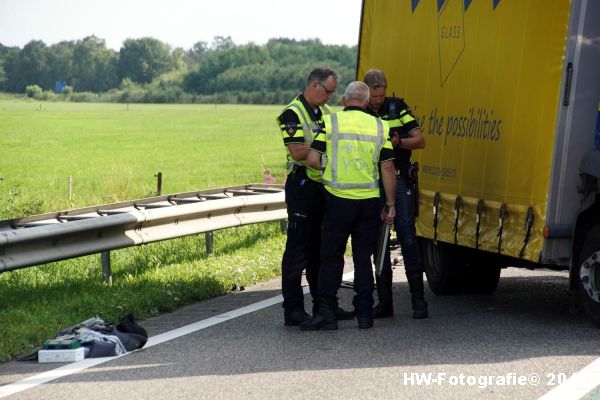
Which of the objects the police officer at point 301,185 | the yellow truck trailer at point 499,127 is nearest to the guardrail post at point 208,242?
the yellow truck trailer at point 499,127

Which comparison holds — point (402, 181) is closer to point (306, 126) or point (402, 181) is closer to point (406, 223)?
point (406, 223)

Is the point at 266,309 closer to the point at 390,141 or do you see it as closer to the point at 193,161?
the point at 390,141

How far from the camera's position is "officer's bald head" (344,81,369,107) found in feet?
28.4

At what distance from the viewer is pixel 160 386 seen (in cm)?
679

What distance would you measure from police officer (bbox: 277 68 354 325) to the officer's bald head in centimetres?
20

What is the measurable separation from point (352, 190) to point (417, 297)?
108cm

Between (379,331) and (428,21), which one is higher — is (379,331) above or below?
below

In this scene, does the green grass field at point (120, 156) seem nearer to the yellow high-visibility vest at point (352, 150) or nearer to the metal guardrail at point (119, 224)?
the metal guardrail at point (119, 224)

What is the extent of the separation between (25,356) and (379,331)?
2412mm

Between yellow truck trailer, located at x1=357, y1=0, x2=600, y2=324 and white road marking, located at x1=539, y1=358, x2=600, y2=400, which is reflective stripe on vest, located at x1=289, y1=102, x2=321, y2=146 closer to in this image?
yellow truck trailer, located at x1=357, y1=0, x2=600, y2=324

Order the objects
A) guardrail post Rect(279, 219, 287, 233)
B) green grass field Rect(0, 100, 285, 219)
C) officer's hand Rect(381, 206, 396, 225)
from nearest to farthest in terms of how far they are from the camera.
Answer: officer's hand Rect(381, 206, 396, 225), guardrail post Rect(279, 219, 287, 233), green grass field Rect(0, 100, 285, 219)

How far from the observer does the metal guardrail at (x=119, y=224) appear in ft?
30.3

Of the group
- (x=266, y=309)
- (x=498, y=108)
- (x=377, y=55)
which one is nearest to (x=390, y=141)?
(x=498, y=108)

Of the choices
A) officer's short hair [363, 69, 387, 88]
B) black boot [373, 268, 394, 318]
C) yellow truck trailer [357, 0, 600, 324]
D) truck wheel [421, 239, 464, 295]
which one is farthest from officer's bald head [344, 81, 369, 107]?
truck wheel [421, 239, 464, 295]
